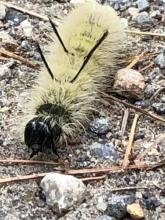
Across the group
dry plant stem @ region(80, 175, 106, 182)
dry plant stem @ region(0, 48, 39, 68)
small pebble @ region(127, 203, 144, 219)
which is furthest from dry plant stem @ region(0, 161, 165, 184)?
dry plant stem @ region(0, 48, 39, 68)

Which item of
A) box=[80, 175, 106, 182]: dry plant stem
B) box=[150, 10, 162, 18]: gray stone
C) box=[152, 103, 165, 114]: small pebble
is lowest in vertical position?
box=[80, 175, 106, 182]: dry plant stem

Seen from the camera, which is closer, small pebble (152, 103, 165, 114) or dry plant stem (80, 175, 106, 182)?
dry plant stem (80, 175, 106, 182)

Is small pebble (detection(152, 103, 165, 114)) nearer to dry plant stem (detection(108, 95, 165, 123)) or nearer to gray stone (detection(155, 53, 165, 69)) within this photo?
dry plant stem (detection(108, 95, 165, 123))

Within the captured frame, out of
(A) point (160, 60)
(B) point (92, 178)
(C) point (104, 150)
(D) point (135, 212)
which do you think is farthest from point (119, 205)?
(A) point (160, 60)

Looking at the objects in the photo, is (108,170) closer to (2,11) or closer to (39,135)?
(39,135)

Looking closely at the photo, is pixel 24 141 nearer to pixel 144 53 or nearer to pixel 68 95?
pixel 68 95

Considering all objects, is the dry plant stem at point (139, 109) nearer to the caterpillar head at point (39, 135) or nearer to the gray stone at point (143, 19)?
the caterpillar head at point (39, 135)

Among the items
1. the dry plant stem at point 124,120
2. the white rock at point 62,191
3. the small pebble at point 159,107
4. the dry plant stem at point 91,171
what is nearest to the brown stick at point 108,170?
the dry plant stem at point 91,171
